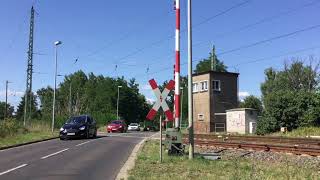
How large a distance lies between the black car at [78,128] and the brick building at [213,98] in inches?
1306

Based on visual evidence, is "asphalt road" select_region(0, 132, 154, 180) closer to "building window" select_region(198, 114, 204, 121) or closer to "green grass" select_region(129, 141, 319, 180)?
"green grass" select_region(129, 141, 319, 180)

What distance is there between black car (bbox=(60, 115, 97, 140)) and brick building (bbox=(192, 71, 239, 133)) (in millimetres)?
33173

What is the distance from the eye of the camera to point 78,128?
34.4 meters

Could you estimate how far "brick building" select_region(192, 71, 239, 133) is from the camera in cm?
6812

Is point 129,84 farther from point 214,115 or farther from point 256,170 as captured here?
point 256,170

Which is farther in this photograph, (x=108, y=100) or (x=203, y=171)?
(x=108, y=100)

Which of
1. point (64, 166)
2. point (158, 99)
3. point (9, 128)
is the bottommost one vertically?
point (64, 166)

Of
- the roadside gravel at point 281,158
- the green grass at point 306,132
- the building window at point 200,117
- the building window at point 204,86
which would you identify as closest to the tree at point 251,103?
the building window at point 204,86

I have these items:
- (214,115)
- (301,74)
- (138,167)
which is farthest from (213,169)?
(301,74)

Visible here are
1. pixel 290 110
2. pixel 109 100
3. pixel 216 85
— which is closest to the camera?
pixel 290 110

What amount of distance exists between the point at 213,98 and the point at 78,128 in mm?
36368

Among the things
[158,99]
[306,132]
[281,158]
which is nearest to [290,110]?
[306,132]

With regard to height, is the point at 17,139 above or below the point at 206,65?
below

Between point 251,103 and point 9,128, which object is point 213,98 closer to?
point 9,128
